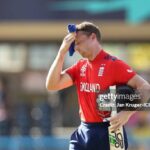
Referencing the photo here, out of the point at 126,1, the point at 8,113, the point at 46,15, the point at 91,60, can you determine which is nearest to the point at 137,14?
the point at 126,1

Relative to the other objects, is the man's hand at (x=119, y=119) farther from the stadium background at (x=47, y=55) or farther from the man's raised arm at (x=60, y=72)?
the stadium background at (x=47, y=55)

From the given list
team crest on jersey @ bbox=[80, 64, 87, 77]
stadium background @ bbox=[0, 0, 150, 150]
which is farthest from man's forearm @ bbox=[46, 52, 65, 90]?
stadium background @ bbox=[0, 0, 150, 150]

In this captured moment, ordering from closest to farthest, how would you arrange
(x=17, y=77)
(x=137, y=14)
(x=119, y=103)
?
1. (x=119, y=103)
2. (x=137, y=14)
3. (x=17, y=77)

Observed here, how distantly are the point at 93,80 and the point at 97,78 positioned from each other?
0.04 metres

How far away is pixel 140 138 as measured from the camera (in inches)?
474

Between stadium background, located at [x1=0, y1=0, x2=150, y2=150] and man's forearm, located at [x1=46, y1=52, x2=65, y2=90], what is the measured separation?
510 cm

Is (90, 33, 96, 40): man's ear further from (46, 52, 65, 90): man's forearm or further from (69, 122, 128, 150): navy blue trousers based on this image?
(69, 122, 128, 150): navy blue trousers

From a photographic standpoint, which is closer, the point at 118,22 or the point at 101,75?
the point at 101,75

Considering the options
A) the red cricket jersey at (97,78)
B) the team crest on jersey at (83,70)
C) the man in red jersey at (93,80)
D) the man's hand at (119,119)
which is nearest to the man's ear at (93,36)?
the man in red jersey at (93,80)

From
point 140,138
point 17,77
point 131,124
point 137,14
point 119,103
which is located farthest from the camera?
point 17,77

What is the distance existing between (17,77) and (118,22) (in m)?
3.49

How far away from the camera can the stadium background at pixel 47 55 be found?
13727 mm

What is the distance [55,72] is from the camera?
261 inches

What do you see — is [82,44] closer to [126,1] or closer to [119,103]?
[119,103]
